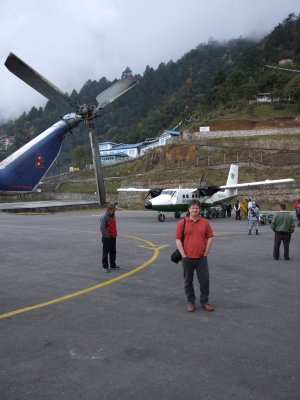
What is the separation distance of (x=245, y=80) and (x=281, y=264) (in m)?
97.0

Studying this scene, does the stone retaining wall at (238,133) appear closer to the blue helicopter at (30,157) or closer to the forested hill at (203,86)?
the forested hill at (203,86)

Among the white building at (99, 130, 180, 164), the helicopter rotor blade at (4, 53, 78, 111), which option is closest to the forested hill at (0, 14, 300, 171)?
the white building at (99, 130, 180, 164)

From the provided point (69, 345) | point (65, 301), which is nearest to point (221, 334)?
point (69, 345)

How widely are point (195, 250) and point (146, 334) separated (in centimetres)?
183

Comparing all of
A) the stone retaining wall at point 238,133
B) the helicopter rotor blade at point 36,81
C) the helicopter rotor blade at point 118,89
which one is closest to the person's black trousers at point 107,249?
the helicopter rotor blade at point 36,81

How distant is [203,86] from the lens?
502 ft

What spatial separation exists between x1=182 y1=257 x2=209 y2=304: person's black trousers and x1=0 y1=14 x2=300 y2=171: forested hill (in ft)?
87.4

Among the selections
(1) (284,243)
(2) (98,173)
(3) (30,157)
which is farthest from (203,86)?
(3) (30,157)

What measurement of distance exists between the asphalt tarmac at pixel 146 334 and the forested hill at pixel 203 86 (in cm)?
2462

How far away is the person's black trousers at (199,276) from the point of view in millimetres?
6355

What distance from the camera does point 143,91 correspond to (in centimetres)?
18675

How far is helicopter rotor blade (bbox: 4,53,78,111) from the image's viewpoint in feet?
19.5

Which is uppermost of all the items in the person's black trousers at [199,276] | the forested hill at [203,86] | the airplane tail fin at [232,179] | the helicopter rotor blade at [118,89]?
the forested hill at [203,86]

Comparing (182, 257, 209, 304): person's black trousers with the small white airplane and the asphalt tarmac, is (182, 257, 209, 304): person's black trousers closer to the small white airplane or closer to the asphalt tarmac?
the asphalt tarmac
